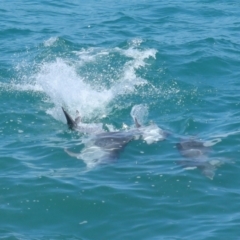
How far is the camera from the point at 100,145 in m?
13.6

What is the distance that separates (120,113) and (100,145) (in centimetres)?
213

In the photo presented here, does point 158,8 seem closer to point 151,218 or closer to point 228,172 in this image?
point 228,172

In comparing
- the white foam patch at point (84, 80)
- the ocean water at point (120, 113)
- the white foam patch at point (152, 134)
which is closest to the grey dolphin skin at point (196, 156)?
the ocean water at point (120, 113)

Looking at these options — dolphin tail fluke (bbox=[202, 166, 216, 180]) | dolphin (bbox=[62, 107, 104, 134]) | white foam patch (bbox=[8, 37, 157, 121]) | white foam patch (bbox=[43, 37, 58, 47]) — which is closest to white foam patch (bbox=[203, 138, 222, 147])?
dolphin tail fluke (bbox=[202, 166, 216, 180])

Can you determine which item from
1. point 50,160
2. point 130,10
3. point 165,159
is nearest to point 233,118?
point 165,159

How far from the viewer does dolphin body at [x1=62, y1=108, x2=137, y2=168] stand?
1289 cm

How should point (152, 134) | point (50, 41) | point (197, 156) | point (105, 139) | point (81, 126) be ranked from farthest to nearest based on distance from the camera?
point (50, 41) < point (81, 126) < point (152, 134) < point (105, 139) < point (197, 156)

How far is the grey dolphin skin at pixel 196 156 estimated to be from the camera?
12.2m

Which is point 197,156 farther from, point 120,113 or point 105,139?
point 120,113

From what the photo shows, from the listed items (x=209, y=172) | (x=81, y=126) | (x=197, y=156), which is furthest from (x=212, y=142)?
(x=81, y=126)

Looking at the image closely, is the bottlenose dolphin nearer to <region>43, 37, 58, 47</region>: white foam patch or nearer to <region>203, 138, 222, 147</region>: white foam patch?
<region>203, 138, 222, 147</region>: white foam patch

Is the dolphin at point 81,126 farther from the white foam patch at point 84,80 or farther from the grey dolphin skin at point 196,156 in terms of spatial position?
the grey dolphin skin at point 196,156

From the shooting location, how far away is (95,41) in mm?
21500

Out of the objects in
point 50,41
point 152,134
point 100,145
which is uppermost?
point 50,41
